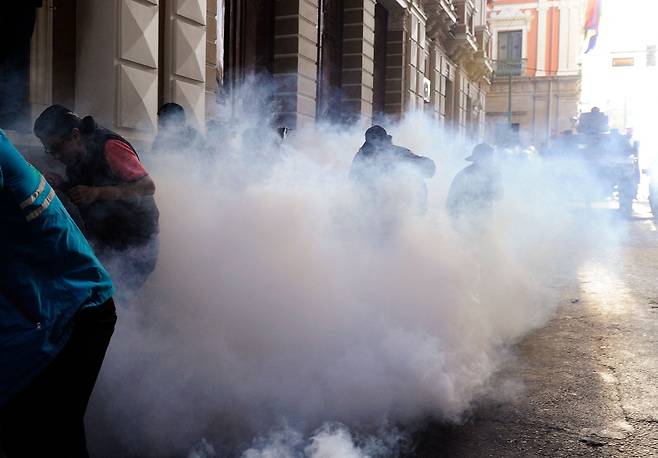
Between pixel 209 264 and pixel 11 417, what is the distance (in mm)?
2526

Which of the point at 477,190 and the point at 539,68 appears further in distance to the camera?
the point at 539,68

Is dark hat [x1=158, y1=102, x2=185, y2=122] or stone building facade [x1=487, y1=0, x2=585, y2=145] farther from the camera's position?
stone building facade [x1=487, y1=0, x2=585, y2=145]

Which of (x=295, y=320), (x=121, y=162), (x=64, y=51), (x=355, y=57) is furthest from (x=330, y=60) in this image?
(x=121, y=162)

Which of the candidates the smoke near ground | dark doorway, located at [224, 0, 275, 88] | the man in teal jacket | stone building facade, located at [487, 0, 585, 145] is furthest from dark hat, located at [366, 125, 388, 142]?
stone building facade, located at [487, 0, 585, 145]

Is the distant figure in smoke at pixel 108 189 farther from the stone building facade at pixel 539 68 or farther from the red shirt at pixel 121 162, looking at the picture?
the stone building facade at pixel 539 68

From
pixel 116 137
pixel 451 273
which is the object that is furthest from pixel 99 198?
pixel 451 273

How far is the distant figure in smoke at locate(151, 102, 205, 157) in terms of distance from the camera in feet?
17.3

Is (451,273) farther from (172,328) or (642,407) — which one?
(172,328)

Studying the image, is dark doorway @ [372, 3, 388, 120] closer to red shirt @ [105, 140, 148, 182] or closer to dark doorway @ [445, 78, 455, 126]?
dark doorway @ [445, 78, 455, 126]

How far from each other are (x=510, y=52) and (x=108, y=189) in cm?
3780

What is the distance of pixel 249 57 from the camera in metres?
9.45

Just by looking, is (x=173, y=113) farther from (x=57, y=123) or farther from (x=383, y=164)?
(x=57, y=123)

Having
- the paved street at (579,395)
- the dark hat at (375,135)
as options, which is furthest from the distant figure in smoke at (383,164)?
the paved street at (579,395)

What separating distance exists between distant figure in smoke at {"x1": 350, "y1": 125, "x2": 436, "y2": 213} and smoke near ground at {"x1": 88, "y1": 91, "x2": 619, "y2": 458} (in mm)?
132
